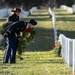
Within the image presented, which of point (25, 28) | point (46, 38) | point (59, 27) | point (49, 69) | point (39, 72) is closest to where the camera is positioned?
point (39, 72)

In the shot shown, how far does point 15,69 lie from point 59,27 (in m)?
23.1

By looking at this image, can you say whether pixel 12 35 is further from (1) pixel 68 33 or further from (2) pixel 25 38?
(1) pixel 68 33

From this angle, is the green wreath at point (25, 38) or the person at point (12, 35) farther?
the green wreath at point (25, 38)

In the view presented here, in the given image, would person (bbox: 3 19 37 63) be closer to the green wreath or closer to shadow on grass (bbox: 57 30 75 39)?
the green wreath

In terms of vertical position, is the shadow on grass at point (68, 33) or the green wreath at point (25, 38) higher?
the green wreath at point (25, 38)

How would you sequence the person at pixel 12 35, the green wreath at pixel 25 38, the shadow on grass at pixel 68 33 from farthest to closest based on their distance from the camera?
the shadow on grass at pixel 68 33 < the green wreath at pixel 25 38 < the person at pixel 12 35

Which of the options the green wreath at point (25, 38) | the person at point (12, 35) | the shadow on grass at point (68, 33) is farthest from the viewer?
the shadow on grass at point (68, 33)

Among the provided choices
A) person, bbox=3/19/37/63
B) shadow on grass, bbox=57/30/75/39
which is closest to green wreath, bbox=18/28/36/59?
person, bbox=3/19/37/63

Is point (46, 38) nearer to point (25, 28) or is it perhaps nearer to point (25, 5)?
point (25, 28)

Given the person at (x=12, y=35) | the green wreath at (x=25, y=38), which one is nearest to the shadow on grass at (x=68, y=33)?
the green wreath at (x=25, y=38)

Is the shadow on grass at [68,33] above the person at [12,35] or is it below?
below

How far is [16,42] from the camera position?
14.4m

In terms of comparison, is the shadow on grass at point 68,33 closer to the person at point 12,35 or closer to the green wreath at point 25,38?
the green wreath at point 25,38

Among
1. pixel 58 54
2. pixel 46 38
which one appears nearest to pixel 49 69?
pixel 58 54
